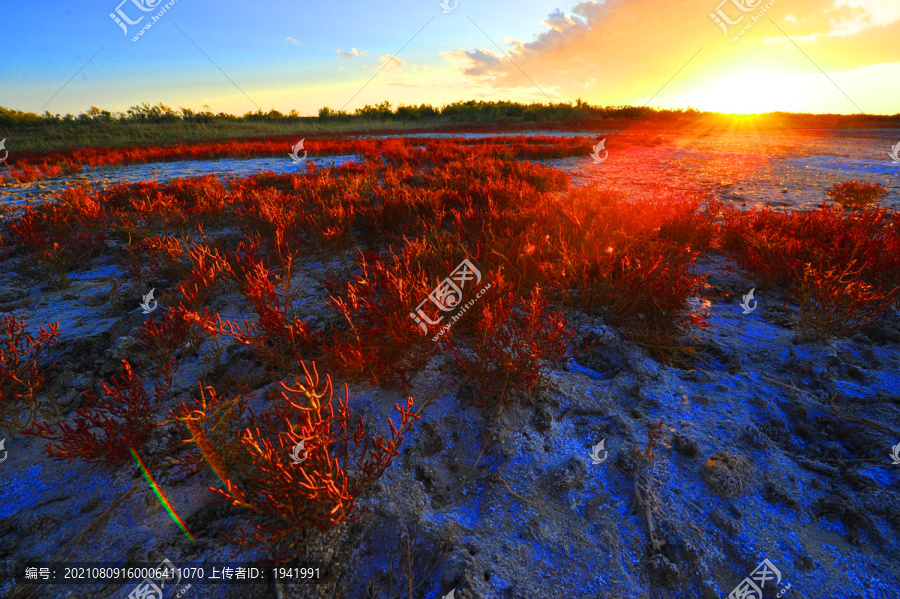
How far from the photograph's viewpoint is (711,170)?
8703 millimetres

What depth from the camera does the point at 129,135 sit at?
1920cm

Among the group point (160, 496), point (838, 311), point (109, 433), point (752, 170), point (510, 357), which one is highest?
point (752, 170)

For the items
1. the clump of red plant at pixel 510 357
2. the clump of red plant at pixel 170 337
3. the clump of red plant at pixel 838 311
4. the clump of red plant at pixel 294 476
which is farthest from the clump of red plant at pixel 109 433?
the clump of red plant at pixel 838 311

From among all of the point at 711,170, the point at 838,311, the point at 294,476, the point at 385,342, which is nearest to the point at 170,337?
the point at 385,342

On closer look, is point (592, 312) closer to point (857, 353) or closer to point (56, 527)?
point (857, 353)

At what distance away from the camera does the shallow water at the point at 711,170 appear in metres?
6.53

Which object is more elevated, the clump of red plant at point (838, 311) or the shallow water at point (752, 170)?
the shallow water at point (752, 170)

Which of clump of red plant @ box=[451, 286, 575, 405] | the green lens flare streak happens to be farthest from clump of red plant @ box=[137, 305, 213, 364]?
clump of red plant @ box=[451, 286, 575, 405]

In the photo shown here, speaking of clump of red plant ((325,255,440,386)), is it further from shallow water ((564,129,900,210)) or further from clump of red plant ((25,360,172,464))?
shallow water ((564,129,900,210))

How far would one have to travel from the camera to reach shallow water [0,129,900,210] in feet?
21.4

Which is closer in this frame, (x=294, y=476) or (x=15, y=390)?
(x=294, y=476)

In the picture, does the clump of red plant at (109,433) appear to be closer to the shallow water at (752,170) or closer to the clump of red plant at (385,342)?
the clump of red plant at (385,342)

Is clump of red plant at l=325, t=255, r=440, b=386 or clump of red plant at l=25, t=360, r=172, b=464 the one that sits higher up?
clump of red plant at l=325, t=255, r=440, b=386

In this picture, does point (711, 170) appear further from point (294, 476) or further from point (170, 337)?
point (170, 337)
